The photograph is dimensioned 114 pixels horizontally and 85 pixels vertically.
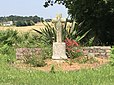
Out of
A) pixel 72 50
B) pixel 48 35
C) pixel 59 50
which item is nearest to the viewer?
pixel 59 50

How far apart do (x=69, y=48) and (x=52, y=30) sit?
2.49 meters

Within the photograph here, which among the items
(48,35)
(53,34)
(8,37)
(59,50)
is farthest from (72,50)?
(8,37)

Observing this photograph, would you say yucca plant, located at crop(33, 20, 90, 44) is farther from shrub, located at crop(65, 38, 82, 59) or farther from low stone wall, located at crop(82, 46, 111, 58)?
shrub, located at crop(65, 38, 82, 59)

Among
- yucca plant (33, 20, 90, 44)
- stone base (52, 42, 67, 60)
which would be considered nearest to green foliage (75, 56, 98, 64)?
stone base (52, 42, 67, 60)

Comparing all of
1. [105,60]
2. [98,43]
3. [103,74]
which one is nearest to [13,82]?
[103,74]

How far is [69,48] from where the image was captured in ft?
46.5

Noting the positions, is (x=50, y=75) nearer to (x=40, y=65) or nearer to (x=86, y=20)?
(x=40, y=65)

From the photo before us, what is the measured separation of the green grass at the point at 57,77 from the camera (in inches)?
363

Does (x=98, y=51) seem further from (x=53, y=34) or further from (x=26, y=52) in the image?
(x=26, y=52)

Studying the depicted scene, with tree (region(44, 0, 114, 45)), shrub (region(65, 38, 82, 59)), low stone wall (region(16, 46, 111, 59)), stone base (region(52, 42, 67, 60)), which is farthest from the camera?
tree (region(44, 0, 114, 45))

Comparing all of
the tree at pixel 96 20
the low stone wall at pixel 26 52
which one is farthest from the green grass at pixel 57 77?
the tree at pixel 96 20

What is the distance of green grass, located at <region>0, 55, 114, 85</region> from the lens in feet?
30.2

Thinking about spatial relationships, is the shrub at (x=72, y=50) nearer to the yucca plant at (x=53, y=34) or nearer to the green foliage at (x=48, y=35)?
the yucca plant at (x=53, y=34)

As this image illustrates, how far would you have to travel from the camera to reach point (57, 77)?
33.1 feet
